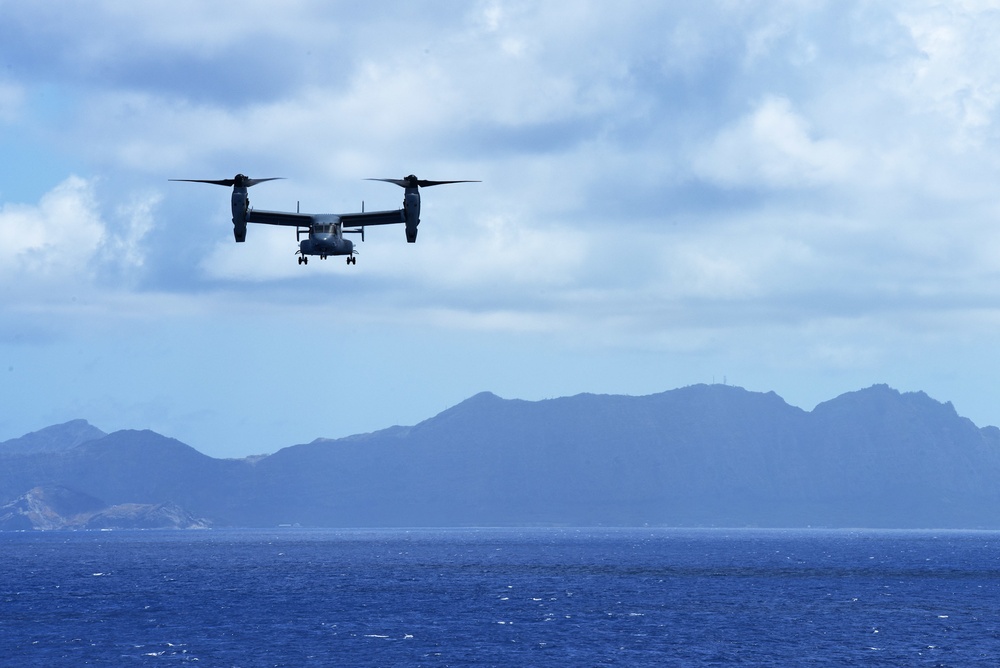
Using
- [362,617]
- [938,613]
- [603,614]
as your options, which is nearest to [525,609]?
[603,614]

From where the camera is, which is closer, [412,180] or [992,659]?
[412,180]

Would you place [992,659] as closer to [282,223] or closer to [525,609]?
[525,609]

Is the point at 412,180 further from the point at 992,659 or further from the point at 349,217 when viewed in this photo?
the point at 992,659

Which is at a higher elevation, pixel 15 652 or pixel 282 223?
pixel 282 223

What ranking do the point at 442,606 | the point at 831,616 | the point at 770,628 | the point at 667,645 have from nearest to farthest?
the point at 667,645
the point at 770,628
the point at 831,616
the point at 442,606

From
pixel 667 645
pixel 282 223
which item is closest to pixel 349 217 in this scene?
pixel 282 223

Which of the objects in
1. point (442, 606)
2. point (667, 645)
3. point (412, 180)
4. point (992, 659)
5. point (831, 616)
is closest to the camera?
point (412, 180)
